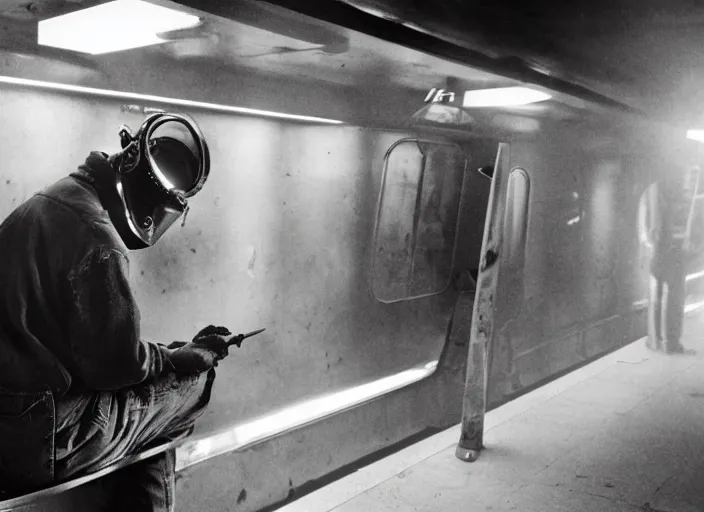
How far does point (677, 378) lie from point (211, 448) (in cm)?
465

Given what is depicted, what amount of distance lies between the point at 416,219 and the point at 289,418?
1.54 m

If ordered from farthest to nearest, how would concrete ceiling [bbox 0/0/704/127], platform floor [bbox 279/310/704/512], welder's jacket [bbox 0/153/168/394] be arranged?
platform floor [bbox 279/310/704/512] → concrete ceiling [bbox 0/0/704/127] → welder's jacket [bbox 0/153/168/394]

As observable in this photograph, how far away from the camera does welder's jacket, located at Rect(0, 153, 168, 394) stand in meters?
2.06

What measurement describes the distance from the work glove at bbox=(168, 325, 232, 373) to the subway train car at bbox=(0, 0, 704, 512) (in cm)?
11

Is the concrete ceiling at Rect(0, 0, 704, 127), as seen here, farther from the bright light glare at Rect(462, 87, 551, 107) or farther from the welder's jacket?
the welder's jacket

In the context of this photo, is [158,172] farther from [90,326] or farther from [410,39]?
[410,39]

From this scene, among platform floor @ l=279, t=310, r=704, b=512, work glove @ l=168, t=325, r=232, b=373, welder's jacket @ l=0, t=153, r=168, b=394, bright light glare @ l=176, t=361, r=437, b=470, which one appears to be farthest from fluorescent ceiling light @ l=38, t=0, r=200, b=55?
platform floor @ l=279, t=310, r=704, b=512

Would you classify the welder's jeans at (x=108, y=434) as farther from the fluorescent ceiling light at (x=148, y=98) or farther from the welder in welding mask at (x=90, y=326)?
the fluorescent ceiling light at (x=148, y=98)

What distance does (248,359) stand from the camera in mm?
3211

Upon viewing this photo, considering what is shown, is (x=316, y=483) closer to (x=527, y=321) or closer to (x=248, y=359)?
(x=248, y=359)

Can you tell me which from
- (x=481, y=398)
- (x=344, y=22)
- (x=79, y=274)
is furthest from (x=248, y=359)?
(x=481, y=398)

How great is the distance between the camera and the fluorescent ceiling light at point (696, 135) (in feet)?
21.4

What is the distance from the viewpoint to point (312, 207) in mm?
3473

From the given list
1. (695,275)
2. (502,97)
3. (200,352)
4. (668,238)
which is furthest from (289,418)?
(695,275)
